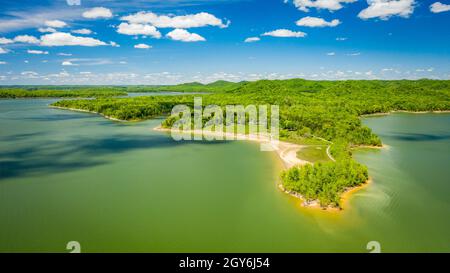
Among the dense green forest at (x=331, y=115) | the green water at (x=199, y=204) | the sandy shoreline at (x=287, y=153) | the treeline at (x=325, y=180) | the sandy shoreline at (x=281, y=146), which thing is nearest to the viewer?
the green water at (x=199, y=204)

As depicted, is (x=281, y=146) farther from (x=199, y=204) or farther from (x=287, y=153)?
(x=199, y=204)

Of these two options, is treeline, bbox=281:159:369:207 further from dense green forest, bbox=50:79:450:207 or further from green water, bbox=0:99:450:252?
green water, bbox=0:99:450:252

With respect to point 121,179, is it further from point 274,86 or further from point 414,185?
point 274,86

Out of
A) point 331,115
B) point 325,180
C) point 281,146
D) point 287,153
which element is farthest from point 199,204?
point 331,115

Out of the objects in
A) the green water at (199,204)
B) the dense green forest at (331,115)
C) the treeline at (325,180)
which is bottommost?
the green water at (199,204)

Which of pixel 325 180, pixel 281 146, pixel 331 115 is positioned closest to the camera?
pixel 325 180

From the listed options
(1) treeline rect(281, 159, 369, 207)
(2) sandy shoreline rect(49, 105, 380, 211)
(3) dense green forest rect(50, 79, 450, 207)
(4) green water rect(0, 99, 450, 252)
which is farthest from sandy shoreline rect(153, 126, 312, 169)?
(1) treeline rect(281, 159, 369, 207)

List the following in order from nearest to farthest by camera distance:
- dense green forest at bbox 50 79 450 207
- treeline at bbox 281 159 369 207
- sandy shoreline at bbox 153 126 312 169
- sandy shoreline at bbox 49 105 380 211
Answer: treeline at bbox 281 159 369 207, sandy shoreline at bbox 49 105 380 211, dense green forest at bbox 50 79 450 207, sandy shoreline at bbox 153 126 312 169

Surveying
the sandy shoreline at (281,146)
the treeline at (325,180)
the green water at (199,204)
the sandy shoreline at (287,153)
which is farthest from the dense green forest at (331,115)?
the sandy shoreline at (281,146)

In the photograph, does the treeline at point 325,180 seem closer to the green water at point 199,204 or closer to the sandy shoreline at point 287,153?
the sandy shoreline at point 287,153
